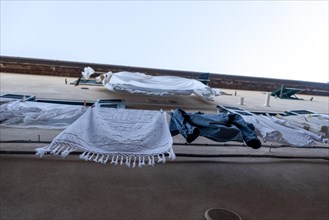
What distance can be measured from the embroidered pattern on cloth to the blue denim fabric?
0.14m

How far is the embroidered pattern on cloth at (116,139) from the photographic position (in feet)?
6.29

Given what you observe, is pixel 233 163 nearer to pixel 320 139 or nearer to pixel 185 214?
pixel 320 139

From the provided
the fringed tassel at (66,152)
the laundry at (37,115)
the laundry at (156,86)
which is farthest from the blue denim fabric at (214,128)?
the laundry at (156,86)

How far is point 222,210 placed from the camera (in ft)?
8.16

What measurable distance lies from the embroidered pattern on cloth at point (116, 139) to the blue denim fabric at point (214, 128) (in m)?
0.14

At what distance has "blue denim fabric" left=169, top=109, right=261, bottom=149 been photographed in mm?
2301

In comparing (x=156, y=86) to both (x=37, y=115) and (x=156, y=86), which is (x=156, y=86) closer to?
(x=156, y=86)

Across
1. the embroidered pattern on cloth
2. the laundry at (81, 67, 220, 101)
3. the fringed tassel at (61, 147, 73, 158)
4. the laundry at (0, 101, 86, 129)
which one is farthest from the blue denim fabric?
the laundry at (81, 67, 220, 101)

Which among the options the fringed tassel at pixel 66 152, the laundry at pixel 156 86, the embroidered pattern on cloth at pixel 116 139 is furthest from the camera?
the laundry at pixel 156 86

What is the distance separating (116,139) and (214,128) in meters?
0.87

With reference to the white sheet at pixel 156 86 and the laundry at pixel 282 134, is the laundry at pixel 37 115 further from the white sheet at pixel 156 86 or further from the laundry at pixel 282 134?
the white sheet at pixel 156 86

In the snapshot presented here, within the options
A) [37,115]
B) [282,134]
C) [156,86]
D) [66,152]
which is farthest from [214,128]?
[156,86]

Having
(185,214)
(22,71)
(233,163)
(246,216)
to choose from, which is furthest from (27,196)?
(22,71)

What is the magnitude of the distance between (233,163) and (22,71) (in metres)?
11.2
